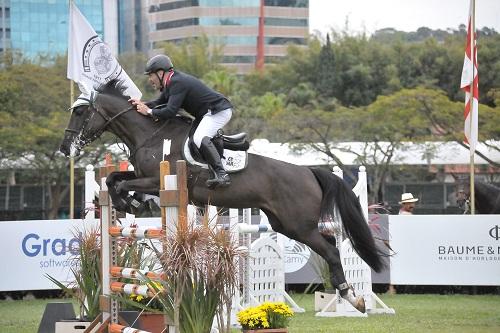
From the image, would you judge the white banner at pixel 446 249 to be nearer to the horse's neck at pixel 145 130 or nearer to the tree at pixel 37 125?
the horse's neck at pixel 145 130

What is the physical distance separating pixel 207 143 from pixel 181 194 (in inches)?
71.9

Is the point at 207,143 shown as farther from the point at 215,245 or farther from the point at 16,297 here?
the point at 16,297

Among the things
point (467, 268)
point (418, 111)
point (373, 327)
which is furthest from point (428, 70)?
point (373, 327)

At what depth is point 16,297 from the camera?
13.3 meters

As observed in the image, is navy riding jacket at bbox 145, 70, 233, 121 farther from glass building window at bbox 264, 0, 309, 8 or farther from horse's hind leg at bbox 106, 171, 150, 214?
glass building window at bbox 264, 0, 309, 8

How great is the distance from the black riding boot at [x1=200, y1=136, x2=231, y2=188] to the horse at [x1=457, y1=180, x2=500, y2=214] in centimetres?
691

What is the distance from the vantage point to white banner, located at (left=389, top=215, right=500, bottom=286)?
13.4 metres

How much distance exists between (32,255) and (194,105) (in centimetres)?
569

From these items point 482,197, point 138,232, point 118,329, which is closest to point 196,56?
point 482,197

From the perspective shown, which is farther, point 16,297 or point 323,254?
point 16,297

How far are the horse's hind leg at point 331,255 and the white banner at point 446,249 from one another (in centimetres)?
501

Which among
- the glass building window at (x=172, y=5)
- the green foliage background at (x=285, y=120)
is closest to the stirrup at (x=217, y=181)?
the green foliage background at (x=285, y=120)

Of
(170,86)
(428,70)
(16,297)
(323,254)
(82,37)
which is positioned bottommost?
(16,297)

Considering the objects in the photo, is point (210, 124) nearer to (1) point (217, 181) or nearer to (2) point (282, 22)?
(1) point (217, 181)
